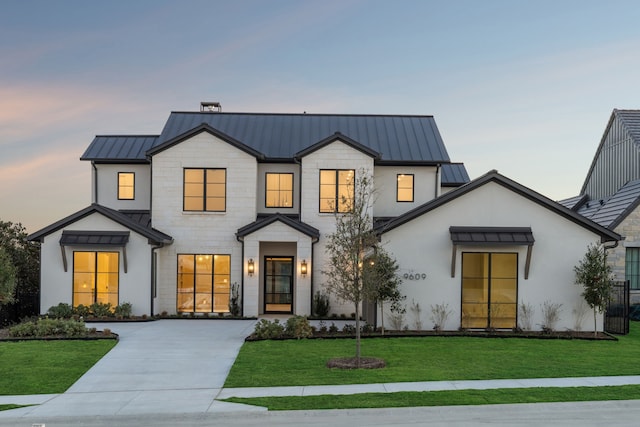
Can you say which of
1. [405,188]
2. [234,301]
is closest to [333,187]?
[405,188]

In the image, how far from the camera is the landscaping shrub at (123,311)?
77.2 ft

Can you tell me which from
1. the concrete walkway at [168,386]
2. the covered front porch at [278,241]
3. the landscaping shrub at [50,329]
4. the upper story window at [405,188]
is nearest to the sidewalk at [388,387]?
the concrete walkway at [168,386]

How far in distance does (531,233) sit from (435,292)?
388cm

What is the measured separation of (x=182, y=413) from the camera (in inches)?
449

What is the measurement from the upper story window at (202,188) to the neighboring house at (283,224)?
5 cm

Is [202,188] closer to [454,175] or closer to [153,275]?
[153,275]

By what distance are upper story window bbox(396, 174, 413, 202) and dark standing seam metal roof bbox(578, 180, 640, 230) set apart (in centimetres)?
963

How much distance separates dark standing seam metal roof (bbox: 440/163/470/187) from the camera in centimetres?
3288

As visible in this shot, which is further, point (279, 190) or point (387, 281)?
point (279, 190)

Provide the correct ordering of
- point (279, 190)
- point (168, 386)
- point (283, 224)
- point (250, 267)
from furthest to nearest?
point (279, 190) → point (283, 224) → point (250, 267) → point (168, 386)

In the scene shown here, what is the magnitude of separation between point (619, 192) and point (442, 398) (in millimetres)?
25537

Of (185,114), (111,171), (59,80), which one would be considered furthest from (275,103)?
(59,80)

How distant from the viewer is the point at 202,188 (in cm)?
2642

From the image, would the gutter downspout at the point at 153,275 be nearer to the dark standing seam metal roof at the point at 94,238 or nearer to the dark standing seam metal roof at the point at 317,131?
the dark standing seam metal roof at the point at 94,238
